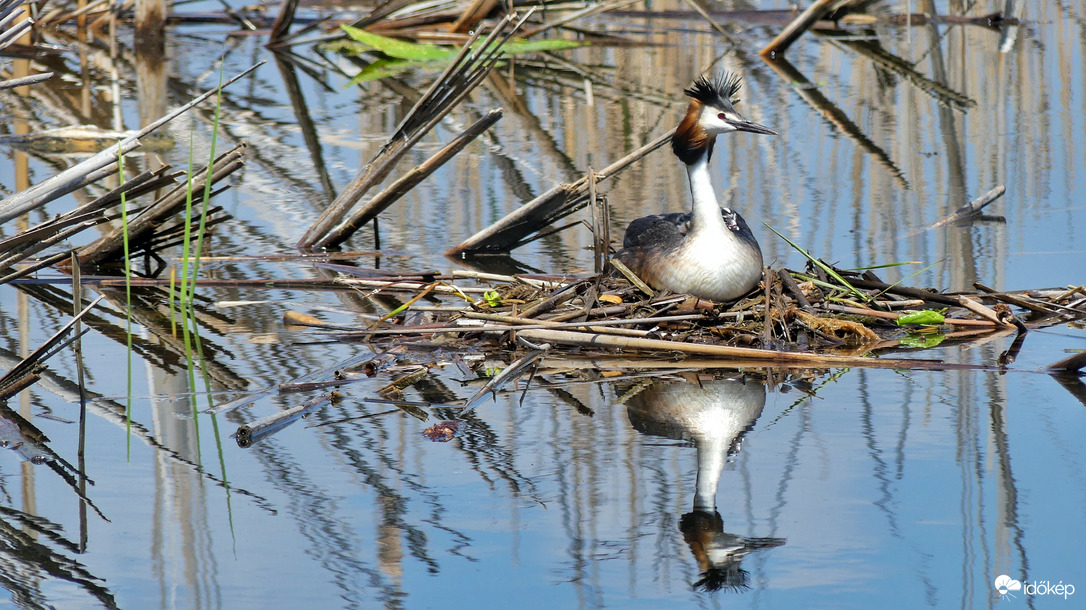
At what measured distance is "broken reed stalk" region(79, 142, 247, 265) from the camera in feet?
17.6

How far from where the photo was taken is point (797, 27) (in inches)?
448

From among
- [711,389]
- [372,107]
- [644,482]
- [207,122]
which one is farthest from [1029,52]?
[644,482]

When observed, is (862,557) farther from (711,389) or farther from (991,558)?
(711,389)

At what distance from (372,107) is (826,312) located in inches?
247

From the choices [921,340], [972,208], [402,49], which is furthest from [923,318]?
[402,49]

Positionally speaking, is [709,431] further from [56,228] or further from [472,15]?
[472,15]

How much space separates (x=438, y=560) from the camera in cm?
288

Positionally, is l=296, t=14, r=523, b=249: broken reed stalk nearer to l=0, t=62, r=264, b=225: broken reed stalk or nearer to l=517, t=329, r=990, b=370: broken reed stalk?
l=0, t=62, r=264, b=225: broken reed stalk

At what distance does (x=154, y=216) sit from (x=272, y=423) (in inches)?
90.3

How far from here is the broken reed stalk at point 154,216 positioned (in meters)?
5.38

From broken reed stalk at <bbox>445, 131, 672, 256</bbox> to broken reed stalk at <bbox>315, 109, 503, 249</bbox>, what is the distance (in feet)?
1.32
